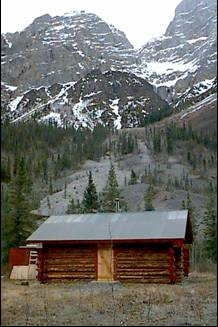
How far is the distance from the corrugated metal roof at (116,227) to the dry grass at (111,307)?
303cm

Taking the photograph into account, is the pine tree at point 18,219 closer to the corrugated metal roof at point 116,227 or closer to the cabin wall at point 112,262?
the corrugated metal roof at point 116,227

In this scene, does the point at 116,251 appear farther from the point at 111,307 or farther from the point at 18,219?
the point at 18,219

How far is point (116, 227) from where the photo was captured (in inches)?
843

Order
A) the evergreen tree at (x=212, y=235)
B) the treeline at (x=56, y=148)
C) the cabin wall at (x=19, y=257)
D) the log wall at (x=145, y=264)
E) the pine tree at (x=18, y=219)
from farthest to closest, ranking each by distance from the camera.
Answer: the treeline at (x=56, y=148) < the pine tree at (x=18, y=219) < the cabin wall at (x=19, y=257) < the log wall at (x=145, y=264) < the evergreen tree at (x=212, y=235)

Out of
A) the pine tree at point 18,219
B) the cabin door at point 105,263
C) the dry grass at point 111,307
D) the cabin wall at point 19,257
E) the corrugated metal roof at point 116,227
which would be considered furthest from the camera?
the pine tree at point 18,219

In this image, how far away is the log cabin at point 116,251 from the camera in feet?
64.7

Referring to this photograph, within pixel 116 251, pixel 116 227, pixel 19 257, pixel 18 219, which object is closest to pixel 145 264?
pixel 116 251

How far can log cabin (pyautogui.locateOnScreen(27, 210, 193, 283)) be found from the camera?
19.7 meters

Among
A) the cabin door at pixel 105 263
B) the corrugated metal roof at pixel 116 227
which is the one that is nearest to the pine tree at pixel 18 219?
the corrugated metal roof at pixel 116 227

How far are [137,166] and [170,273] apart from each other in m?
97.4

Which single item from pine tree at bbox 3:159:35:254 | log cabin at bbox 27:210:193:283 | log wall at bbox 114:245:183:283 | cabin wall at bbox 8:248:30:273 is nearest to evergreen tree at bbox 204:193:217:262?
log cabin at bbox 27:210:193:283

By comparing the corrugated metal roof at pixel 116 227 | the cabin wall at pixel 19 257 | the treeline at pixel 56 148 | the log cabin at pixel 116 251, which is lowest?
the cabin wall at pixel 19 257

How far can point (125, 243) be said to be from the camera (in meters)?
19.9

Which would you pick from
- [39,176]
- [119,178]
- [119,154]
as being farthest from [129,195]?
[119,154]
